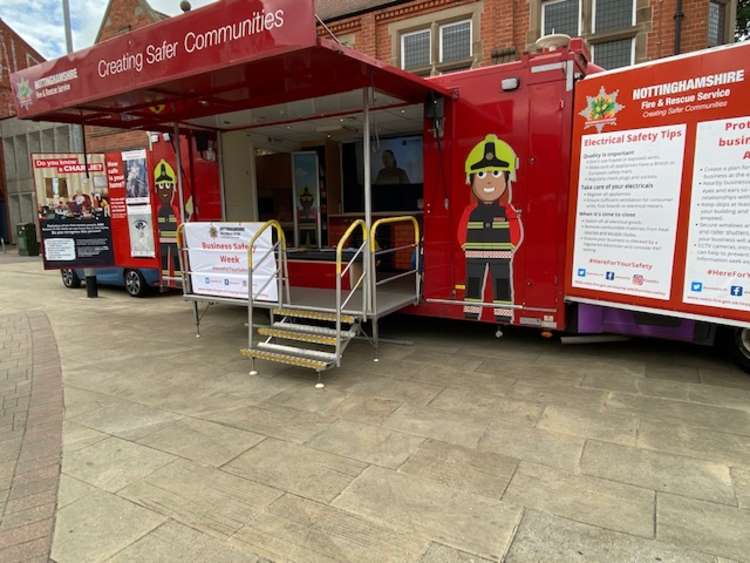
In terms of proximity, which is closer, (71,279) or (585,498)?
(585,498)

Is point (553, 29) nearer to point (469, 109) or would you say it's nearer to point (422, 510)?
point (469, 109)

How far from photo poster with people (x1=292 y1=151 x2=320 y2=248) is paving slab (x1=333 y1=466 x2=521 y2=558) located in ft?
22.2

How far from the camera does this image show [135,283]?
10.2 m

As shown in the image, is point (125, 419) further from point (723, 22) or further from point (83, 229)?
point (723, 22)

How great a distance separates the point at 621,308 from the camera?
476cm

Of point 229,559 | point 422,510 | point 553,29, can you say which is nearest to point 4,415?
point 229,559

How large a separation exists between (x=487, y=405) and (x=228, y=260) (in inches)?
136

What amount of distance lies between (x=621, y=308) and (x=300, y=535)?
3670 mm

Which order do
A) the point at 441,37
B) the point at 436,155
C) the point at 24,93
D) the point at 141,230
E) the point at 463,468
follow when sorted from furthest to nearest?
the point at 441,37, the point at 141,230, the point at 24,93, the point at 436,155, the point at 463,468

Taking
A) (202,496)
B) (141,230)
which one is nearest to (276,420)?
(202,496)

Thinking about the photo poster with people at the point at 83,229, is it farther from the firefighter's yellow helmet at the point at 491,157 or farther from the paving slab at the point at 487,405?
the paving slab at the point at 487,405

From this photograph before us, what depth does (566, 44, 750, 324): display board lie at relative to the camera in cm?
400

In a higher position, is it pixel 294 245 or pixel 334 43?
pixel 334 43

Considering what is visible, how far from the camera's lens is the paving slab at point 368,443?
128 inches
